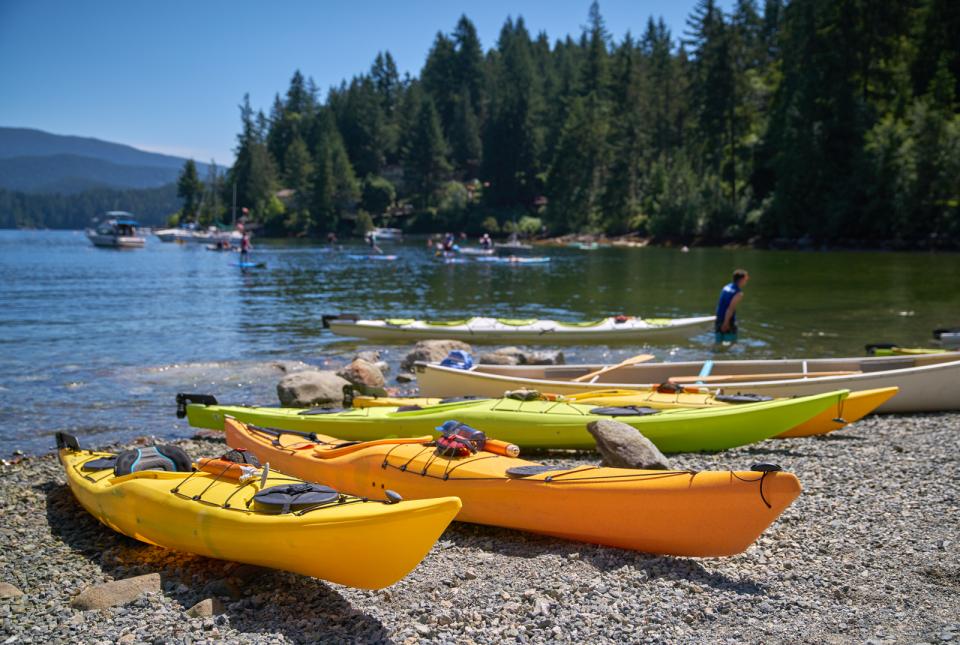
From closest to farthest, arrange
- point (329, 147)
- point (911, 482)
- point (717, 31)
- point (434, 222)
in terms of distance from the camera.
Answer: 1. point (911, 482)
2. point (717, 31)
3. point (434, 222)
4. point (329, 147)

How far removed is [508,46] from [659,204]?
6112 centimetres

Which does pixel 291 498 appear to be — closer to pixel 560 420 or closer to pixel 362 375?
pixel 560 420

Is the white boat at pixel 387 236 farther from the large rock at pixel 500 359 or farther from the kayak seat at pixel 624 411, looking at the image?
the kayak seat at pixel 624 411

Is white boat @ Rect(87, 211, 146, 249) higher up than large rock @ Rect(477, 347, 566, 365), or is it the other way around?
white boat @ Rect(87, 211, 146, 249)

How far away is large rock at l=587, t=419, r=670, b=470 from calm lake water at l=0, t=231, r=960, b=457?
6.01 meters

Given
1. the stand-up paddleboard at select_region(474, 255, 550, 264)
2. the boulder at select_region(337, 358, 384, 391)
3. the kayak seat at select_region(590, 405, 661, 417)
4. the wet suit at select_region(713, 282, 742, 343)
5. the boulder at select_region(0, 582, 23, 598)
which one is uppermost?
the stand-up paddleboard at select_region(474, 255, 550, 264)

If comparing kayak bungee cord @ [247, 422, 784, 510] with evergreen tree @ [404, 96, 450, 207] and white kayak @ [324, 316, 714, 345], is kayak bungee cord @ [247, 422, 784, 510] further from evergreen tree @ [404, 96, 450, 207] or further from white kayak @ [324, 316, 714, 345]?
evergreen tree @ [404, 96, 450, 207]

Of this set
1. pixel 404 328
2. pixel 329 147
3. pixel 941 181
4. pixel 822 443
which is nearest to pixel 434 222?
pixel 329 147

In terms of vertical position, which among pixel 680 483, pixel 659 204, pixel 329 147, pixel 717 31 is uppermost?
pixel 717 31

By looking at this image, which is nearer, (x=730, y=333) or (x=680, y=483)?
(x=680, y=483)

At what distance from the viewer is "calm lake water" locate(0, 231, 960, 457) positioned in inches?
490

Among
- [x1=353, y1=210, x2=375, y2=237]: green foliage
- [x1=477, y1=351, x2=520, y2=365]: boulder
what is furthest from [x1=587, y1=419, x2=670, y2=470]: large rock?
[x1=353, y1=210, x2=375, y2=237]: green foliage

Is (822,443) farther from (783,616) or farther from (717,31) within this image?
(717,31)

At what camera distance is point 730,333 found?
48.6 ft
